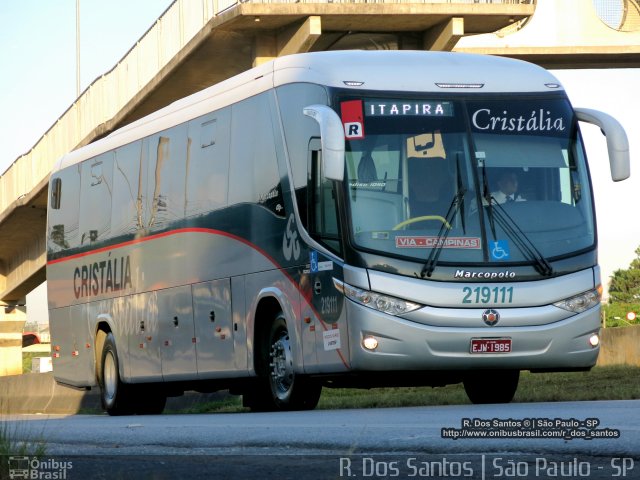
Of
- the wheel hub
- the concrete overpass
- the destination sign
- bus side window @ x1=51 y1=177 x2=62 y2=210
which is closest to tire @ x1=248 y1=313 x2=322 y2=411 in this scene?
the wheel hub

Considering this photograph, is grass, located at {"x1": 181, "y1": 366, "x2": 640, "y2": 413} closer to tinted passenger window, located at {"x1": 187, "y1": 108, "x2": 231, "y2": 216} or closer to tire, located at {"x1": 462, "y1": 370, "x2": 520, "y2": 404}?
tire, located at {"x1": 462, "y1": 370, "x2": 520, "y2": 404}

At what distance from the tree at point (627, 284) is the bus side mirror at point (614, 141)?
530ft

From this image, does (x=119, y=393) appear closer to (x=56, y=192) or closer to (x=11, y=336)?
(x=56, y=192)

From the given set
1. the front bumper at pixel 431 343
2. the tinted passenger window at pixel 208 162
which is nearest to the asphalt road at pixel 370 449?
the front bumper at pixel 431 343

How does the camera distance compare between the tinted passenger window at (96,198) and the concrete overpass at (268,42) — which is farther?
the concrete overpass at (268,42)

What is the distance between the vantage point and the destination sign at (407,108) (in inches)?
571

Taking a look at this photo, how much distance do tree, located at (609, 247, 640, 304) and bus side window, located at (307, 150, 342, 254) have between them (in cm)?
16279

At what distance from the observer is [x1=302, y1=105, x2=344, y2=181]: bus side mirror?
45.1 ft

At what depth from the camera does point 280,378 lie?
15.4 metres

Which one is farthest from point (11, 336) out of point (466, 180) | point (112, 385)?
point (466, 180)

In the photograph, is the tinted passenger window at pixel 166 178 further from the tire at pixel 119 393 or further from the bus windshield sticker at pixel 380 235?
the bus windshield sticker at pixel 380 235

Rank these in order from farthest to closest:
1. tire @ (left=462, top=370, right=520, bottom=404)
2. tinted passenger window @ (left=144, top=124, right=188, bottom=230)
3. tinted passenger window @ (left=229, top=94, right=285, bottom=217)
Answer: tinted passenger window @ (left=144, top=124, right=188, bottom=230)
tire @ (left=462, top=370, right=520, bottom=404)
tinted passenger window @ (left=229, top=94, right=285, bottom=217)

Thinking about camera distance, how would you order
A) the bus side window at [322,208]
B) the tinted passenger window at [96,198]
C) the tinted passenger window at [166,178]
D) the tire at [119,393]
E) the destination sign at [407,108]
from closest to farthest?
1. the bus side window at [322,208]
2. the destination sign at [407,108]
3. the tinted passenger window at [166,178]
4. the tire at [119,393]
5. the tinted passenger window at [96,198]

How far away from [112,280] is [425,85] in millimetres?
7295
